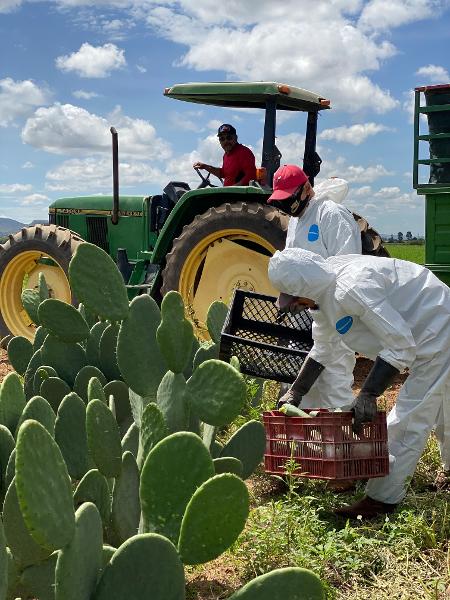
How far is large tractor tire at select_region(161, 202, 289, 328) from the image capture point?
5.37 meters

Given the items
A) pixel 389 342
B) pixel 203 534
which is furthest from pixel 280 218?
pixel 203 534

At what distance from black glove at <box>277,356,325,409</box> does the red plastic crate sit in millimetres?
677

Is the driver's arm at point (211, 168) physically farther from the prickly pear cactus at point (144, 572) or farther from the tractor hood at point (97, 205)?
the prickly pear cactus at point (144, 572)

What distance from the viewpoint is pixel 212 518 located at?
164 centimetres

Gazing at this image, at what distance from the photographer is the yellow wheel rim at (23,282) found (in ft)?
24.0

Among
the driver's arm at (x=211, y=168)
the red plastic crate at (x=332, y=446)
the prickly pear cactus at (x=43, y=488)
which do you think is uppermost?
the driver's arm at (x=211, y=168)

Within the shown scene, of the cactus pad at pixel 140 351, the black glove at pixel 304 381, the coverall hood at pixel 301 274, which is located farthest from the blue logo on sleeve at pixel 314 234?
the cactus pad at pixel 140 351

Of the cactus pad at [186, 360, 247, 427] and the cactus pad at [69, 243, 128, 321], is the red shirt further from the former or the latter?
the cactus pad at [186, 360, 247, 427]

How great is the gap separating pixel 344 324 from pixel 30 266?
16.4ft

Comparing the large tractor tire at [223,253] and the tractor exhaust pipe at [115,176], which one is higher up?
the tractor exhaust pipe at [115,176]

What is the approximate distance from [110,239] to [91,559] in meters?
6.43

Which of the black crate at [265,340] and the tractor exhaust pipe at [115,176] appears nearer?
the black crate at [265,340]

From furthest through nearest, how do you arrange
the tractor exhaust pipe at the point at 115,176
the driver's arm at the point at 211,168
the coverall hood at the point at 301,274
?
the tractor exhaust pipe at the point at 115,176, the driver's arm at the point at 211,168, the coverall hood at the point at 301,274

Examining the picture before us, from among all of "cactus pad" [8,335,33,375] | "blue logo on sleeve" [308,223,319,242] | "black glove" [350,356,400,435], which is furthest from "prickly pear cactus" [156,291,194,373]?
"cactus pad" [8,335,33,375]
